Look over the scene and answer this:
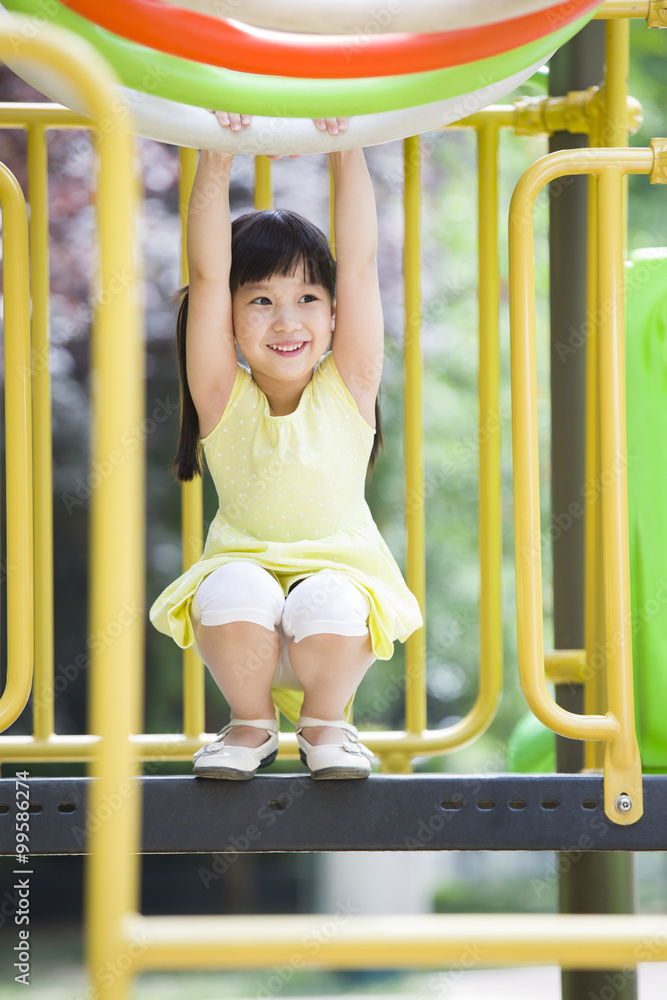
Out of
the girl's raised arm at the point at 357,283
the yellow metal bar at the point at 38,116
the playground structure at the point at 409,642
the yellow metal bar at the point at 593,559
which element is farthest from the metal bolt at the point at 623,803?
the yellow metal bar at the point at 38,116

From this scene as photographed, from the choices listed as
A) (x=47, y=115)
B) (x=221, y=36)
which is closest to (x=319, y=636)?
(x=221, y=36)

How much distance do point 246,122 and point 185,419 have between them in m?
0.54

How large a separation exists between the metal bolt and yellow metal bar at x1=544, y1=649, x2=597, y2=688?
61cm

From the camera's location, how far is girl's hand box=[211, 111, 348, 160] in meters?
1.50

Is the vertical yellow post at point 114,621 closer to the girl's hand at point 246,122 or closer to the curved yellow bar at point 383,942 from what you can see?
the curved yellow bar at point 383,942

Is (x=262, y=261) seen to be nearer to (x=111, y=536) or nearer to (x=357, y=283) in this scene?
(x=357, y=283)

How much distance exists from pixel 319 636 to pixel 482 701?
681 millimetres

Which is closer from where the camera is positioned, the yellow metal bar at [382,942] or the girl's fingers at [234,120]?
the yellow metal bar at [382,942]

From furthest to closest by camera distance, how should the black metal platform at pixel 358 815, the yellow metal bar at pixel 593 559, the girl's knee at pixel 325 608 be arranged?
the yellow metal bar at pixel 593 559 < the girl's knee at pixel 325 608 < the black metal platform at pixel 358 815

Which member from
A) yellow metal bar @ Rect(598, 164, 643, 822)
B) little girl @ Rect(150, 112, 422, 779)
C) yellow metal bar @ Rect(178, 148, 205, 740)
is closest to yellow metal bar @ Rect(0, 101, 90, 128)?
yellow metal bar @ Rect(178, 148, 205, 740)

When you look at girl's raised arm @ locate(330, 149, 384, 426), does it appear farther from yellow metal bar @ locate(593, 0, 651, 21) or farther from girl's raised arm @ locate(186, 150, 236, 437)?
yellow metal bar @ locate(593, 0, 651, 21)

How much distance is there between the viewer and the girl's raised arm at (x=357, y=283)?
1706mm

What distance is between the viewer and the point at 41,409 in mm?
2059

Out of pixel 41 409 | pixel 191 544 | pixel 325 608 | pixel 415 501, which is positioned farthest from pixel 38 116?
pixel 325 608
